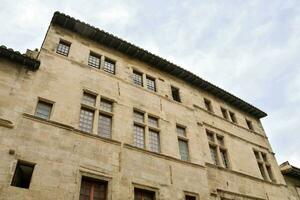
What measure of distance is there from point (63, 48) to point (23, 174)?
6.50 meters

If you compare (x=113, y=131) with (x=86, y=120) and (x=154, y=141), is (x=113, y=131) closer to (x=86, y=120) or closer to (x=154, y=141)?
(x=86, y=120)

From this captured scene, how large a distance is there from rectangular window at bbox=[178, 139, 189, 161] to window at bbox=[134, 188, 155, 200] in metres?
2.94

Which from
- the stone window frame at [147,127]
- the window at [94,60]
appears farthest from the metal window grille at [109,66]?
the stone window frame at [147,127]

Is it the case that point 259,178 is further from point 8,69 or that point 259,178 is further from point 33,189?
point 8,69

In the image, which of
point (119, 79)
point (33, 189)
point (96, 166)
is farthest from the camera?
point (119, 79)

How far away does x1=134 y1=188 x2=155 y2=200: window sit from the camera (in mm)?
10180

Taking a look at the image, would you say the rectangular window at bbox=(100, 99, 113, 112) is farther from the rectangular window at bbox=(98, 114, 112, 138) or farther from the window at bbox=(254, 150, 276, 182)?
the window at bbox=(254, 150, 276, 182)

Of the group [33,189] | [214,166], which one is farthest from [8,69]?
[214,166]

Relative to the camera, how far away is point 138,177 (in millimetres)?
10469

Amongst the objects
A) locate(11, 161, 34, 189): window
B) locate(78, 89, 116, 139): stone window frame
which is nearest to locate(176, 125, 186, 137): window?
locate(78, 89, 116, 139): stone window frame

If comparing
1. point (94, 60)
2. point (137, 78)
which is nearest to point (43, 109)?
point (94, 60)

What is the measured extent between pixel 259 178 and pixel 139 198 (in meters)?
8.64

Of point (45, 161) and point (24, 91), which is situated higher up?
point (24, 91)

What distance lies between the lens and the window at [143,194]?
33.4ft
